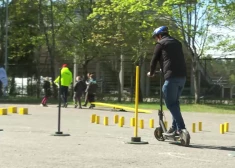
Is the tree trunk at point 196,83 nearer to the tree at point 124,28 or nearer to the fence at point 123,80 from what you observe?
the fence at point 123,80

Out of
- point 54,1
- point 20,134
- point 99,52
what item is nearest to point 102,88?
point 99,52

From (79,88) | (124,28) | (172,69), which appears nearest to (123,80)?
(124,28)

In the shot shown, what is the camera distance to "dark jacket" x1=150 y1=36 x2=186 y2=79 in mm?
9234

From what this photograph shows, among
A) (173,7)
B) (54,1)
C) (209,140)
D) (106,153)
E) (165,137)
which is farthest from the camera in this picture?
(54,1)

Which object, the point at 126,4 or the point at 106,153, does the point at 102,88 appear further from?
the point at 106,153

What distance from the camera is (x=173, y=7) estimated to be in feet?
99.6

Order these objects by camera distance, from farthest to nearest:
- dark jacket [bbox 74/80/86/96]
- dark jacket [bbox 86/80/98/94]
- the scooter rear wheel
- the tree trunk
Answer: the tree trunk < dark jacket [bbox 86/80/98/94] < dark jacket [bbox 74/80/86/96] < the scooter rear wheel

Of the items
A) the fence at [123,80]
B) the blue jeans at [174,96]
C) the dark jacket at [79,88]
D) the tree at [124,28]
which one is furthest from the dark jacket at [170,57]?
the fence at [123,80]

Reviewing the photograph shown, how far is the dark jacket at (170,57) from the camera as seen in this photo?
9234 mm

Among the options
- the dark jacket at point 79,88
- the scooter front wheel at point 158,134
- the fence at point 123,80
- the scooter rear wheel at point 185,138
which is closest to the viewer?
the scooter rear wheel at point 185,138

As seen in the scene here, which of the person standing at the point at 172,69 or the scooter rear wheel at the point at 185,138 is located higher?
the person standing at the point at 172,69

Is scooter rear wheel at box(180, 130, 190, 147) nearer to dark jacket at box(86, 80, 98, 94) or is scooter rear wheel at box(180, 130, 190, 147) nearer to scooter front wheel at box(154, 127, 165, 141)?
scooter front wheel at box(154, 127, 165, 141)

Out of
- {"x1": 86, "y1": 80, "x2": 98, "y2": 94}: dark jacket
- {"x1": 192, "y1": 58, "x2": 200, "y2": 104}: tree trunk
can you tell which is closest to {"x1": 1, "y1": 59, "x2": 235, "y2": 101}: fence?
{"x1": 192, "y1": 58, "x2": 200, "y2": 104}: tree trunk

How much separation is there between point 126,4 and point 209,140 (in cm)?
2086
